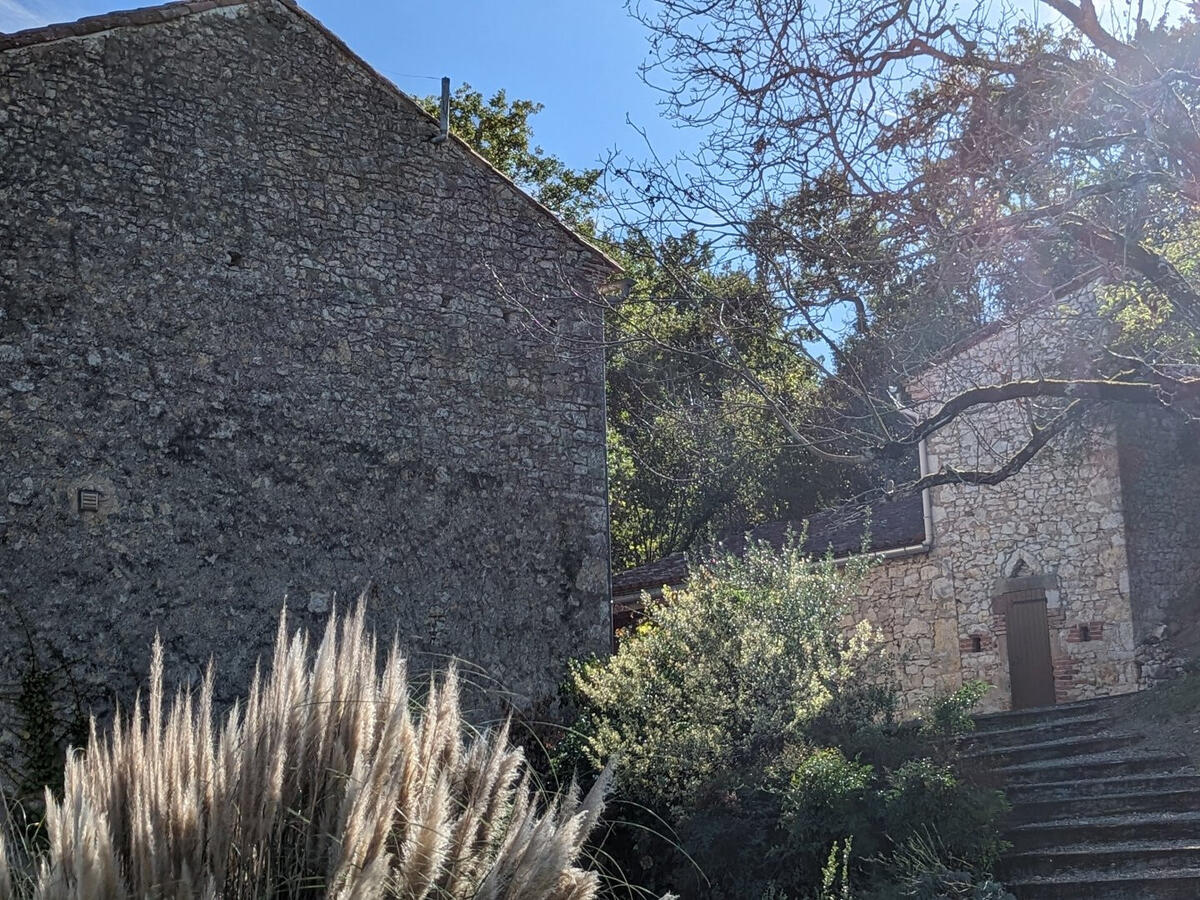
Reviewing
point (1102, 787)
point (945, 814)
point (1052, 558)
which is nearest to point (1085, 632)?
point (1052, 558)

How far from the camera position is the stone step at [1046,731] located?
9.66 m

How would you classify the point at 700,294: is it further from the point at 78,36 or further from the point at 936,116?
the point at 78,36

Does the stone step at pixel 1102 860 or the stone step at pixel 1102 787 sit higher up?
the stone step at pixel 1102 787

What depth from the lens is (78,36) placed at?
321 inches

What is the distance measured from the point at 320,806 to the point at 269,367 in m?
6.33

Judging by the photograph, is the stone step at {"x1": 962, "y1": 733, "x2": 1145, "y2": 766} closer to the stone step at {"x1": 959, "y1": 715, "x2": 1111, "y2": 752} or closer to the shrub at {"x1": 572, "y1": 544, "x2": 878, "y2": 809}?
the stone step at {"x1": 959, "y1": 715, "x2": 1111, "y2": 752}

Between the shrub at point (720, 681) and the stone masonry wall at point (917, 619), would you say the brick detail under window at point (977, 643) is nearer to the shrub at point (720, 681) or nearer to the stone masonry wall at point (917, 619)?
the stone masonry wall at point (917, 619)

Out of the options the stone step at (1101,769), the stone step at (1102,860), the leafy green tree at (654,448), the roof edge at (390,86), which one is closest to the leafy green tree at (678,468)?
the leafy green tree at (654,448)

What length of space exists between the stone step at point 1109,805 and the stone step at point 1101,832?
0.29 m

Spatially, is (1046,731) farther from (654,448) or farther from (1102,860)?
(654,448)

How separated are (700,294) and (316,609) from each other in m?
3.49

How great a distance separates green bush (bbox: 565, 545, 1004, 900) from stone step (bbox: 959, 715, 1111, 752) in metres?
1.62

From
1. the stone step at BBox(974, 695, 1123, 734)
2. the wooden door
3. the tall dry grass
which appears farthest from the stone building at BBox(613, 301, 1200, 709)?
the tall dry grass

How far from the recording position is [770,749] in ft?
25.8
